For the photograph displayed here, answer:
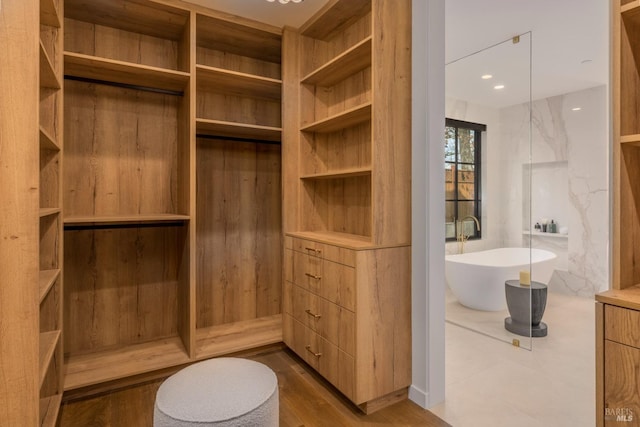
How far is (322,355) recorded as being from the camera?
2186 mm

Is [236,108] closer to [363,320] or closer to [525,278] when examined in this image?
[363,320]

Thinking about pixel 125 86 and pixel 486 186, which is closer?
pixel 125 86

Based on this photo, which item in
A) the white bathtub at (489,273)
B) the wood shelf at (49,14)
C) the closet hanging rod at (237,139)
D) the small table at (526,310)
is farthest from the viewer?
the white bathtub at (489,273)

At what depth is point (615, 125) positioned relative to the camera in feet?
3.96

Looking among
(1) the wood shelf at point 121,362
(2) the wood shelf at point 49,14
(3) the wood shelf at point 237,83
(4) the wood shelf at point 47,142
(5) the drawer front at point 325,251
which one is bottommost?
(1) the wood shelf at point 121,362

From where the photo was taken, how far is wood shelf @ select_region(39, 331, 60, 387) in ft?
4.74

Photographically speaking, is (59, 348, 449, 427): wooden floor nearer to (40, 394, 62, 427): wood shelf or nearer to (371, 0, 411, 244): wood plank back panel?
(40, 394, 62, 427): wood shelf

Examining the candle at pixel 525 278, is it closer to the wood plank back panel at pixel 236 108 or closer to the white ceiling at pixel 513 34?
the white ceiling at pixel 513 34

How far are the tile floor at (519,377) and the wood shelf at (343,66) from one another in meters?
2.11

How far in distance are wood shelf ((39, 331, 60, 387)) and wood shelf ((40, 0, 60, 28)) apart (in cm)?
161

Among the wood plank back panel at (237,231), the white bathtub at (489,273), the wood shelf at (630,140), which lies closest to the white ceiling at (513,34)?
the wood plank back panel at (237,231)

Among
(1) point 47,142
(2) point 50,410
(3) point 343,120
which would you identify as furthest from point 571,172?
(2) point 50,410

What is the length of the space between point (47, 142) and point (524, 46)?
3.49 metres

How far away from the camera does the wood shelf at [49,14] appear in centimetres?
168
